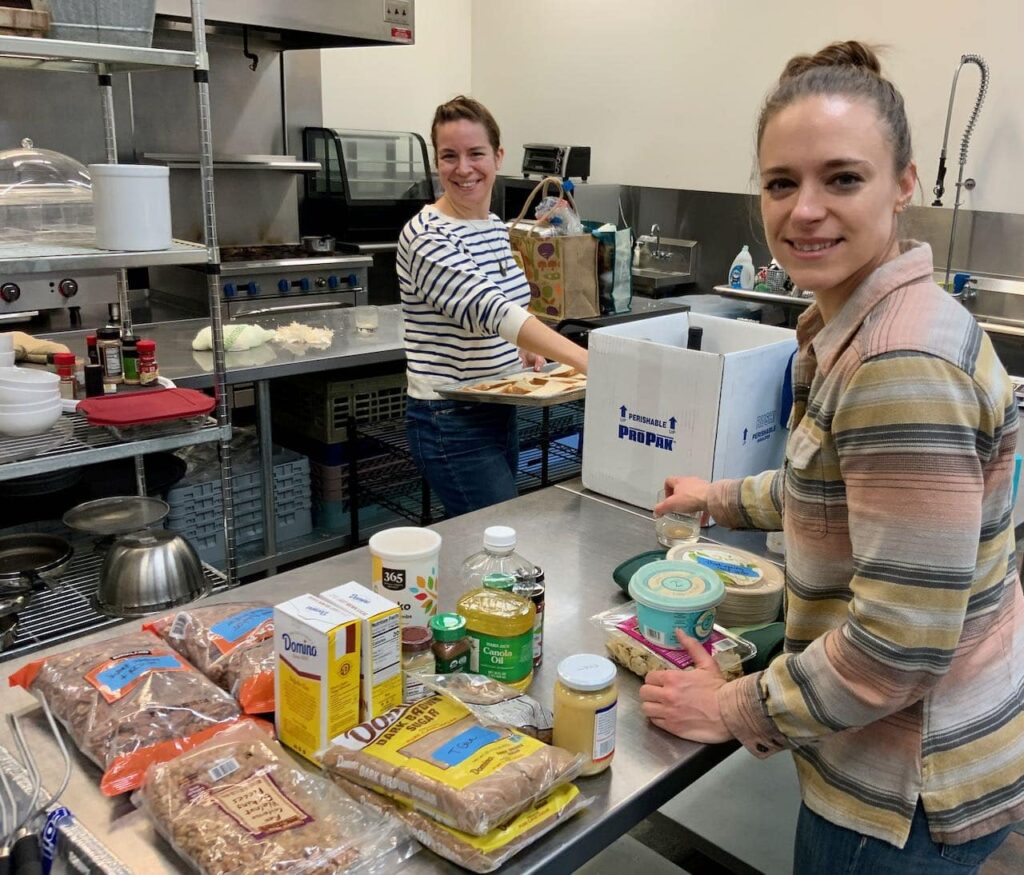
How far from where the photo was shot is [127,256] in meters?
1.82

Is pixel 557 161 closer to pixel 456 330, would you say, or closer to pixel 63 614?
pixel 456 330

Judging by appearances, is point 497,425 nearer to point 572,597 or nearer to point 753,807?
point 572,597

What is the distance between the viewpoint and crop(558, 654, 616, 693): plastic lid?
1013mm

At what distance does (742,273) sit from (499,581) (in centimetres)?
360

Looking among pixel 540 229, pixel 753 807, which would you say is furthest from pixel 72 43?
pixel 753 807

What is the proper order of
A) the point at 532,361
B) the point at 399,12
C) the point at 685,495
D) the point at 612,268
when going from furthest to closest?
the point at 399,12 → the point at 612,268 → the point at 532,361 → the point at 685,495

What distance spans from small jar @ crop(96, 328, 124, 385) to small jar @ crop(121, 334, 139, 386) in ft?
0.04

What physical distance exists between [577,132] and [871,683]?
513 centimetres

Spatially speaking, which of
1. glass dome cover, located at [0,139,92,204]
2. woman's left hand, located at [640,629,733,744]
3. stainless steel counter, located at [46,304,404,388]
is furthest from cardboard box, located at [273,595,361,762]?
stainless steel counter, located at [46,304,404,388]

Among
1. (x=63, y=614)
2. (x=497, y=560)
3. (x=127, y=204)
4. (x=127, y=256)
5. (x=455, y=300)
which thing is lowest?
(x=63, y=614)

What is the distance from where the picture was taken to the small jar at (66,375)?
212cm

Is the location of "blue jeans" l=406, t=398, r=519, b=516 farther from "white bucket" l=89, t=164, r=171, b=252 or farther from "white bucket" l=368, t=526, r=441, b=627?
"white bucket" l=368, t=526, r=441, b=627

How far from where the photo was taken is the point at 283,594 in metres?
1.45

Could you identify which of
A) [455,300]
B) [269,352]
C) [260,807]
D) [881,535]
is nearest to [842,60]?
[881,535]
